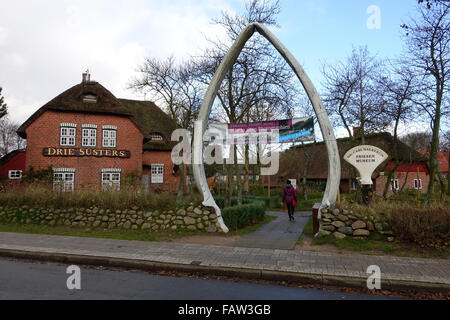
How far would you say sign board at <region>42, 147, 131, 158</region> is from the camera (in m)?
22.1

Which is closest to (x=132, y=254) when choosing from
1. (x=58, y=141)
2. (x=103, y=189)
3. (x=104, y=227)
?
(x=104, y=227)

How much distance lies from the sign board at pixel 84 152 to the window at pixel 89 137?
49cm

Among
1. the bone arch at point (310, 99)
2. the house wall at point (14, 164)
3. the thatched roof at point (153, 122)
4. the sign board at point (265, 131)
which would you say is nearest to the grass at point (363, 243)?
the bone arch at point (310, 99)

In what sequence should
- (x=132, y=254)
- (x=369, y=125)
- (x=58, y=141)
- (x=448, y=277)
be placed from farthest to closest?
(x=58, y=141), (x=369, y=125), (x=132, y=254), (x=448, y=277)

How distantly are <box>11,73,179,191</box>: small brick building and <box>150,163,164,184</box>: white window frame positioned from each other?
40.4 inches

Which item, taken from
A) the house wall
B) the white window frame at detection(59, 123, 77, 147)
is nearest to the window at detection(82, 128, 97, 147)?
the white window frame at detection(59, 123, 77, 147)

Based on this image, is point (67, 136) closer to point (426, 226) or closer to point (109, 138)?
point (109, 138)

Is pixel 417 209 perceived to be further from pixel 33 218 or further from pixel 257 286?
pixel 33 218

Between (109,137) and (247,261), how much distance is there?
68.8 feet

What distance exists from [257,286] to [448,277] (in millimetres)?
3499

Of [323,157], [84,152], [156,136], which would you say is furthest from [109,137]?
[323,157]

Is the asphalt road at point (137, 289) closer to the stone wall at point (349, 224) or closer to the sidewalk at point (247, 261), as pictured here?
the sidewalk at point (247, 261)

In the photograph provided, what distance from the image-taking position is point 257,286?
5.36 m

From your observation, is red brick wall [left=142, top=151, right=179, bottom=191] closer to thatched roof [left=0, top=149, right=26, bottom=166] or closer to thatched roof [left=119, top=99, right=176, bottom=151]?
thatched roof [left=119, top=99, right=176, bottom=151]
